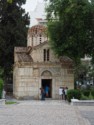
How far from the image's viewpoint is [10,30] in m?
61.9

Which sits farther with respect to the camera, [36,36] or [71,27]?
[36,36]

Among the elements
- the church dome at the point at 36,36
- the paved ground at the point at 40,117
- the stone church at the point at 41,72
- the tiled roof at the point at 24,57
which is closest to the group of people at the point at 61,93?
the stone church at the point at 41,72

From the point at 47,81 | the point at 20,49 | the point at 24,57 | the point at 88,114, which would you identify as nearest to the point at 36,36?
the point at 20,49

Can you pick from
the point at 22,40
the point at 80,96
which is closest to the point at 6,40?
the point at 22,40

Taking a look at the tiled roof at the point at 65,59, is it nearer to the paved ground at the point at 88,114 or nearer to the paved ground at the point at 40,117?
the paved ground at the point at 88,114

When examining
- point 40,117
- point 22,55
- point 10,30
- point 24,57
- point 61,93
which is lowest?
point 40,117

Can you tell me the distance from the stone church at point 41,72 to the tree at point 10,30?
7131 mm

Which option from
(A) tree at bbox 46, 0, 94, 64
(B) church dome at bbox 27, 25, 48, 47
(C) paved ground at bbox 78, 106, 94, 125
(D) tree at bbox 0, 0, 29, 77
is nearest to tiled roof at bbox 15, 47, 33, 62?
(B) church dome at bbox 27, 25, 48, 47

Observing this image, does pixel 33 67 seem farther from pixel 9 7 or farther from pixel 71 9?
pixel 9 7

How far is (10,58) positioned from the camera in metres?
63.6

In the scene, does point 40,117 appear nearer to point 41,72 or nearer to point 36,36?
point 41,72

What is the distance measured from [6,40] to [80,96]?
2199 centimetres

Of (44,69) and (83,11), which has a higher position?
(83,11)

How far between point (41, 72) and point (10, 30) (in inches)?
456
